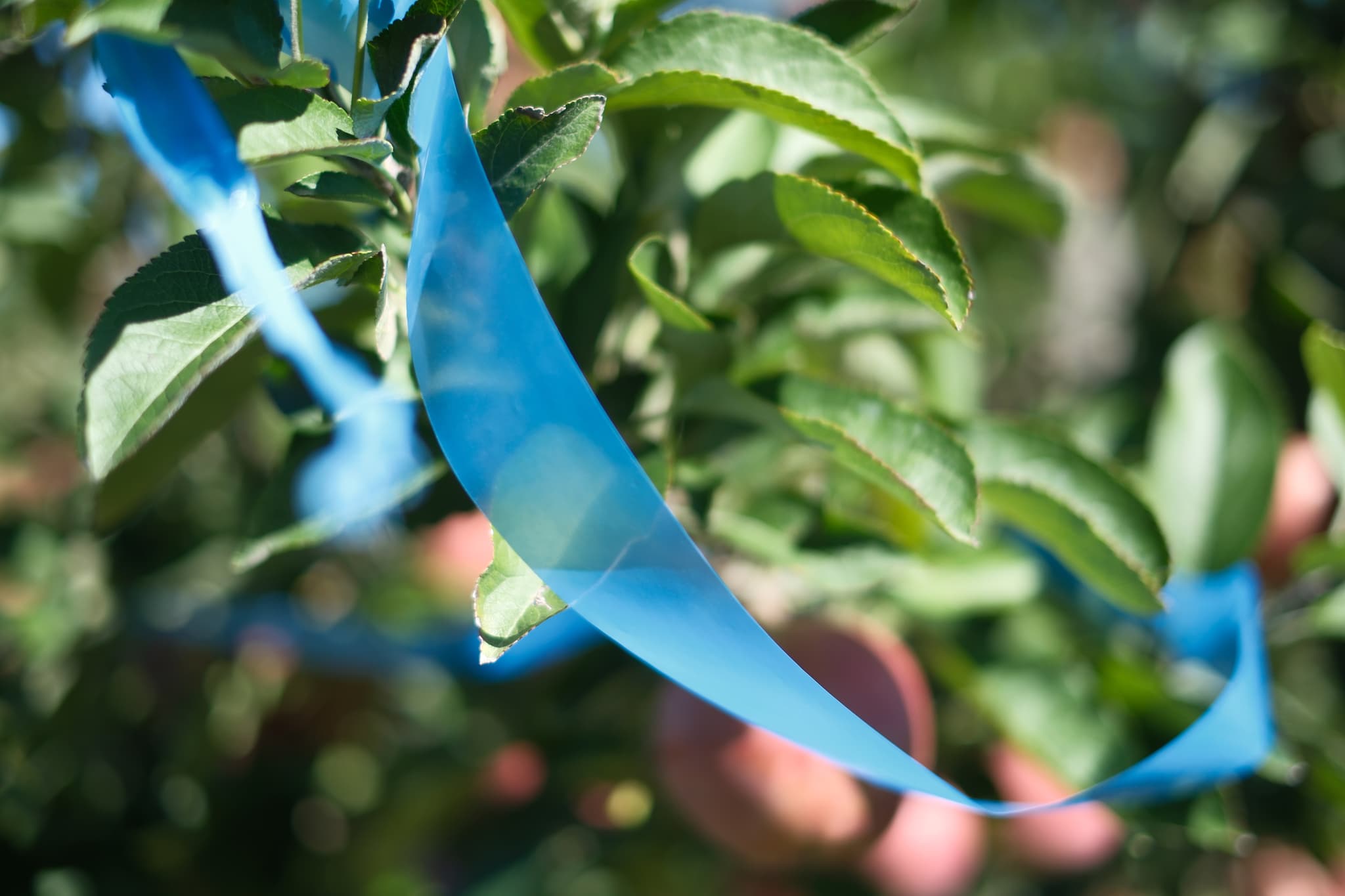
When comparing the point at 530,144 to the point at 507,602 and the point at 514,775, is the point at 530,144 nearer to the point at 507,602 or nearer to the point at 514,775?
the point at 507,602

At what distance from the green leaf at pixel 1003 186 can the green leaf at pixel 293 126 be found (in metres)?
0.33

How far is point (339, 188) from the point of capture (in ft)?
1.11

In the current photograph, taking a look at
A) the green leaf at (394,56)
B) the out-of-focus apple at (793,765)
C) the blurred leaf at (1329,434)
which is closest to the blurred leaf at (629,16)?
the green leaf at (394,56)

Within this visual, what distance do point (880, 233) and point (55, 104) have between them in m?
0.69

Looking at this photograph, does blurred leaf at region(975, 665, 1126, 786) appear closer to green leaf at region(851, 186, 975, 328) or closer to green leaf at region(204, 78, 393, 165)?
green leaf at region(851, 186, 975, 328)

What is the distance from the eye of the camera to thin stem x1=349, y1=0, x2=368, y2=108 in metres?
0.33

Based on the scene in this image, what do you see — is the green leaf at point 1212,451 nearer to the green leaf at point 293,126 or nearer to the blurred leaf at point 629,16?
the blurred leaf at point 629,16

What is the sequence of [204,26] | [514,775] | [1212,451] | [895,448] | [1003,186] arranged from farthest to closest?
[514,775], [1212,451], [1003,186], [895,448], [204,26]

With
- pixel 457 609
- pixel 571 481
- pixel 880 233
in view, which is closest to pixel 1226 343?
pixel 880 233

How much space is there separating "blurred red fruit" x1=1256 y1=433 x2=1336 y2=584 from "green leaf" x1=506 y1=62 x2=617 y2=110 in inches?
24.7

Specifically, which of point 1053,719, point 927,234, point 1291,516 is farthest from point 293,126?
point 1291,516

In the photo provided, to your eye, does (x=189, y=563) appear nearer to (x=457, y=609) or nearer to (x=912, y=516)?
(x=457, y=609)

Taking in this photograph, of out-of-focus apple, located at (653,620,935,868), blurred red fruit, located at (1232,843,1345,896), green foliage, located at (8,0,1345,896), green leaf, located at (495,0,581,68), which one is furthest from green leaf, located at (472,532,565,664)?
blurred red fruit, located at (1232,843,1345,896)

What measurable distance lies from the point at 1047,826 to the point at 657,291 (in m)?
0.59
